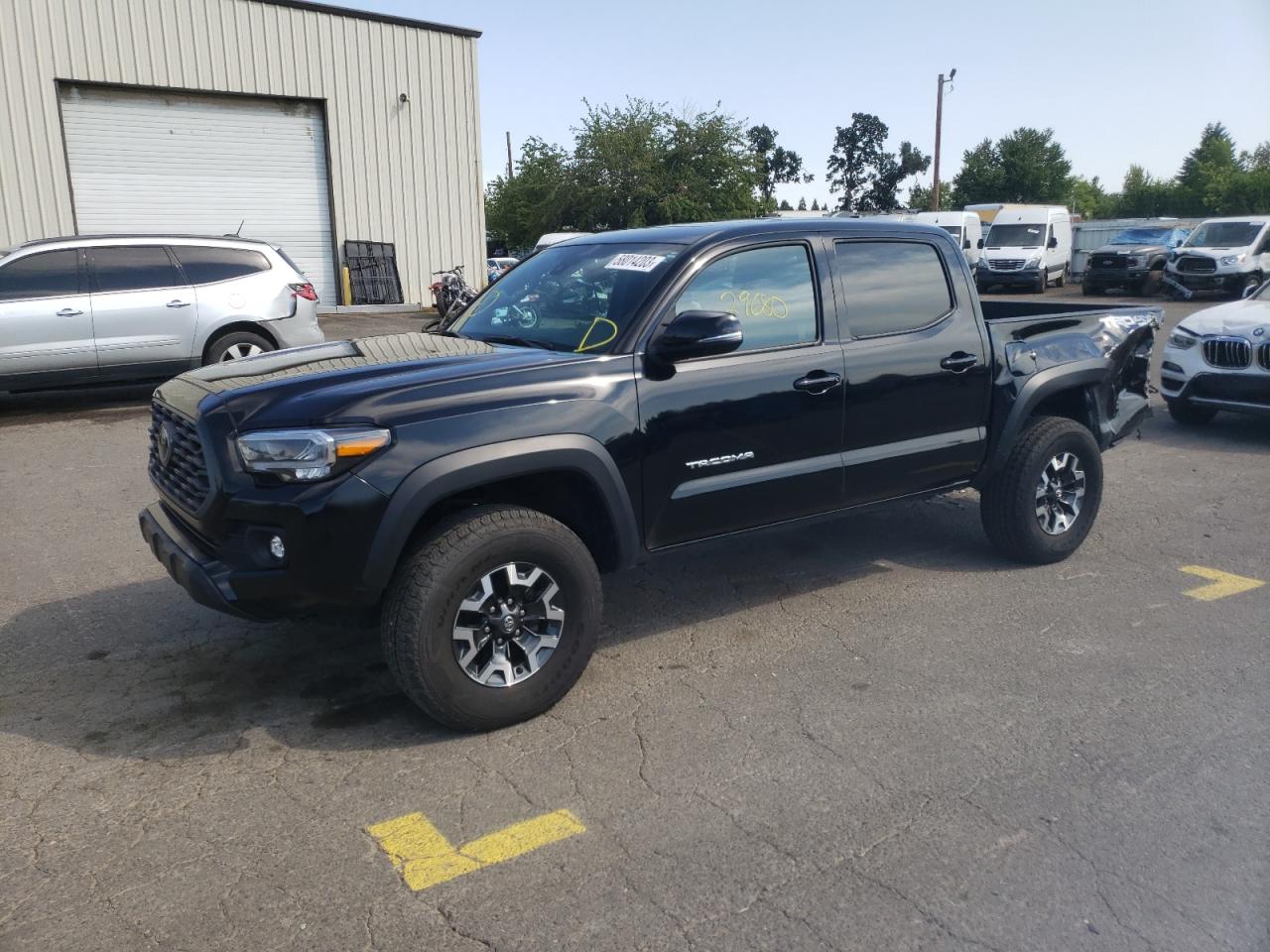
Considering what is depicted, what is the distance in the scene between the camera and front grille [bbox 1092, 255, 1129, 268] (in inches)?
1055

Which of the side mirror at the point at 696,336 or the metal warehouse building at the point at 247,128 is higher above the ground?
the metal warehouse building at the point at 247,128

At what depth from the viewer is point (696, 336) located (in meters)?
3.90

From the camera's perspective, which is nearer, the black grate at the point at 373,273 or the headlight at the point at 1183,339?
the headlight at the point at 1183,339

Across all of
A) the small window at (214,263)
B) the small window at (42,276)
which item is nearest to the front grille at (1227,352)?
the small window at (214,263)

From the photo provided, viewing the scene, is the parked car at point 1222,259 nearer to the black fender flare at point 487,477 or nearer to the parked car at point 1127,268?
the parked car at point 1127,268

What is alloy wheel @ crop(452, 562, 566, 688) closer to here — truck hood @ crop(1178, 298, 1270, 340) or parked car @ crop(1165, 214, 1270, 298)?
truck hood @ crop(1178, 298, 1270, 340)

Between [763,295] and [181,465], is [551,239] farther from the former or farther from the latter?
[181,465]

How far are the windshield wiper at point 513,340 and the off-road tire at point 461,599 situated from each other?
82 centimetres

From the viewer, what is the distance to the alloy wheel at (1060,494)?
18.1 feet

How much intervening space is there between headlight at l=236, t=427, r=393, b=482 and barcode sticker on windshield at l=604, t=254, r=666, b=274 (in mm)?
1457

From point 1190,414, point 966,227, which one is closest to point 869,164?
point 966,227

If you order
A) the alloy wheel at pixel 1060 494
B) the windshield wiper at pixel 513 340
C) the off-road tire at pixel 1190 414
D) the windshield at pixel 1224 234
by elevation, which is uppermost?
the windshield at pixel 1224 234

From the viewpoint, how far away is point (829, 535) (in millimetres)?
6207

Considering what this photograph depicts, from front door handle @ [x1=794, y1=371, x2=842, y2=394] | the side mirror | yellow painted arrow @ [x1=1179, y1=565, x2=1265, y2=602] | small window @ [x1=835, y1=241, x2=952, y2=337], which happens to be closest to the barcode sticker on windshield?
the side mirror
